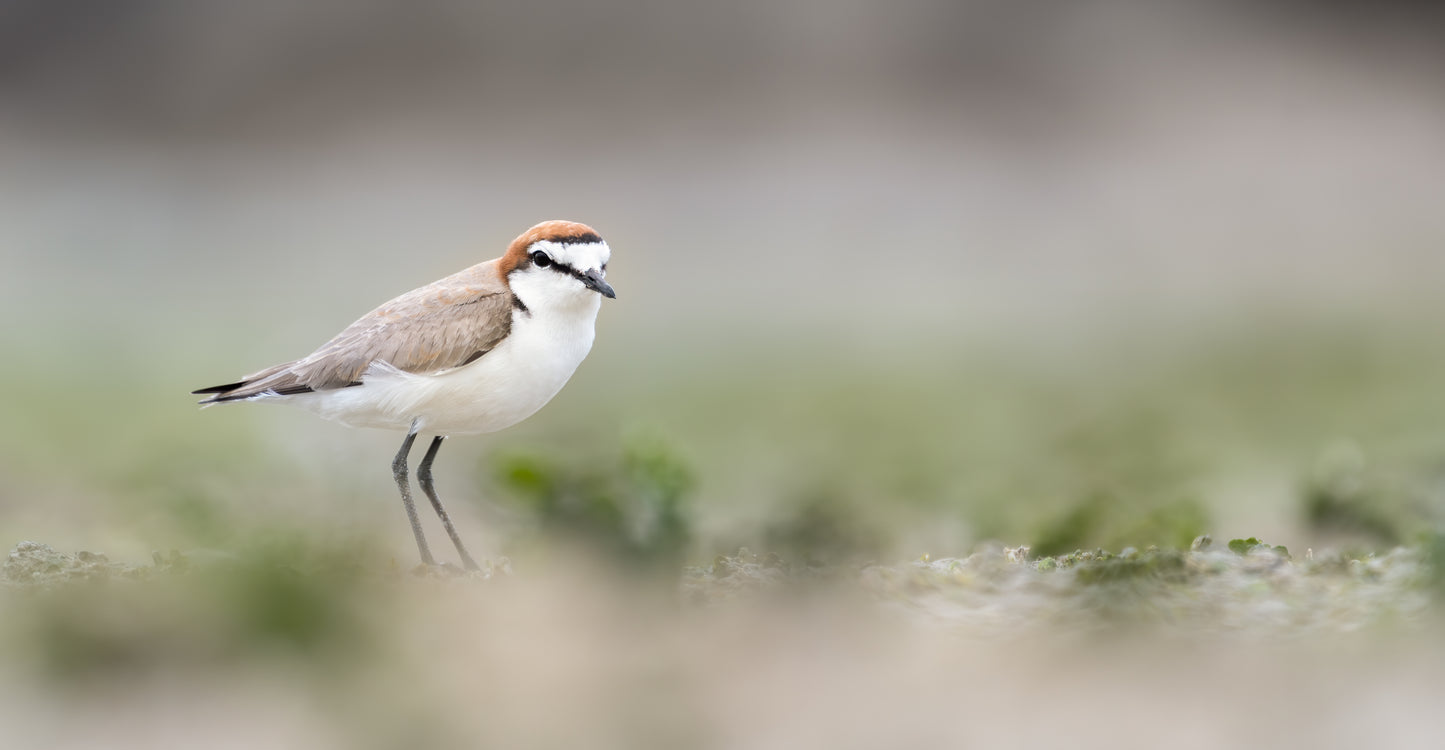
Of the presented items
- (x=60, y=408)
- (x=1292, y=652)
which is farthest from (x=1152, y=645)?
(x=60, y=408)

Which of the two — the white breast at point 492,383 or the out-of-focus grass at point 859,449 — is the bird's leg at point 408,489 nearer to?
the white breast at point 492,383

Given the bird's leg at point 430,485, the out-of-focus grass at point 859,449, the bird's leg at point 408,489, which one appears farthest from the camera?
the out-of-focus grass at point 859,449

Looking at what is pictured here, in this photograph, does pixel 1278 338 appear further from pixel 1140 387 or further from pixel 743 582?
pixel 743 582

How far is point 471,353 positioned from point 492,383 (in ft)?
0.40

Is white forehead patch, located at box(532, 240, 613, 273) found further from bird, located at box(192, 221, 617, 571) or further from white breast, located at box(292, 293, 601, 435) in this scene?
white breast, located at box(292, 293, 601, 435)

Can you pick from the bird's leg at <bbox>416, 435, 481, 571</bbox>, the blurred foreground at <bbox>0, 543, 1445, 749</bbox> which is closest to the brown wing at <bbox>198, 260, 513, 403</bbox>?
the bird's leg at <bbox>416, 435, 481, 571</bbox>

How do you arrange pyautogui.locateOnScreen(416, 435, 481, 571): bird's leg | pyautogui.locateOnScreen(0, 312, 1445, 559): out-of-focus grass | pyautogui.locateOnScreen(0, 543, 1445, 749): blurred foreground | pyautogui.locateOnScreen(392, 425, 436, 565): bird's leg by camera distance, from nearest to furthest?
pyautogui.locateOnScreen(0, 543, 1445, 749): blurred foreground, pyautogui.locateOnScreen(392, 425, 436, 565): bird's leg, pyautogui.locateOnScreen(416, 435, 481, 571): bird's leg, pyautogui.locateOnScreen(0, 312, 1445, 559): out-of-focus grass

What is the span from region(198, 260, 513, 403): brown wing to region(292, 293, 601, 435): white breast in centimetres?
4

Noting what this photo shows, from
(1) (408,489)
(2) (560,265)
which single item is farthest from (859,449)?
(2) (560,265)

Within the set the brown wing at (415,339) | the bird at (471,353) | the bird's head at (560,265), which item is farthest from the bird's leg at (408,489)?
the bird's head at (560,265)

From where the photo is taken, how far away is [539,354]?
3.94 m

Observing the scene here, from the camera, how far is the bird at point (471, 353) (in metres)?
3.94

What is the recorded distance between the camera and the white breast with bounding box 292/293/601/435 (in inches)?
155

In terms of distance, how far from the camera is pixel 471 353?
3.96 meters
